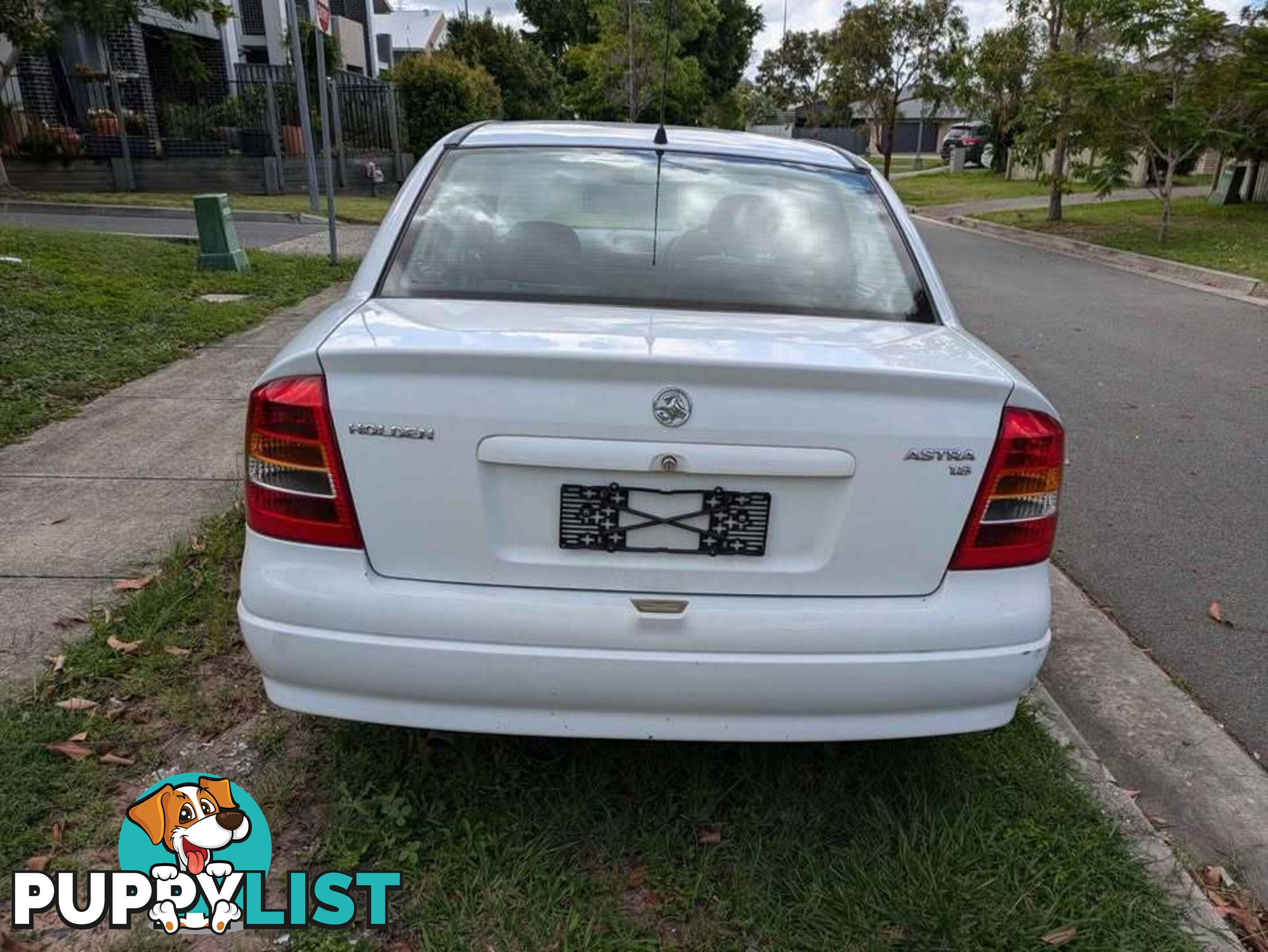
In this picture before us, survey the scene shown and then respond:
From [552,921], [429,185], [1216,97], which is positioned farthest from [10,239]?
[1216,97]

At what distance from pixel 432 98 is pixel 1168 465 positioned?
23778mm

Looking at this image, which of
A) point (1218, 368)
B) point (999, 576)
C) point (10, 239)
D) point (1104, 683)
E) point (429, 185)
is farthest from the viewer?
point (10, 239)

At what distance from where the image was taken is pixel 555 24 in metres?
56.4

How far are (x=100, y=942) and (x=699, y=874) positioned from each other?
133 centimetres

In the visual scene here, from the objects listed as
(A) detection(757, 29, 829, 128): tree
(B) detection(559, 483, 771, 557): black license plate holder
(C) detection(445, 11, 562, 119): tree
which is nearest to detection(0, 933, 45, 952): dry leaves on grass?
(B) detection(559, 483, 771, 557): black license plate holder

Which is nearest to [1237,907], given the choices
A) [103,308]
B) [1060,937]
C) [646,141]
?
[1060,937]

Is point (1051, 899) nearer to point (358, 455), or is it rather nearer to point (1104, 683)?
point (1104, 683)

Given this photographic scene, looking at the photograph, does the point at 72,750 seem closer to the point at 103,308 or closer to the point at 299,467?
the point at 299,467

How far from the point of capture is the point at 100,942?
2.15 metres

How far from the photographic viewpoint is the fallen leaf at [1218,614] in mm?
3754

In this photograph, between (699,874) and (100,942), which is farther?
(699,874)

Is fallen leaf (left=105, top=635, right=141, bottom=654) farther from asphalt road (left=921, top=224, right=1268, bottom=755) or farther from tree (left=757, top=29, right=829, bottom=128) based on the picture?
tree (left=757, top=29, right=829, bottom=128)

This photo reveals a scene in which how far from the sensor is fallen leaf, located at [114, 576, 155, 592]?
3.57 meters

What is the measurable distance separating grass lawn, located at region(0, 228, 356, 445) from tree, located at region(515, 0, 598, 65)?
4699 centimetres
